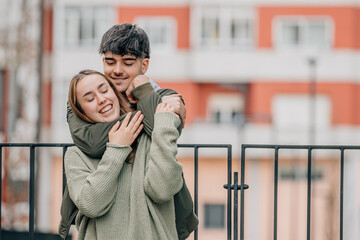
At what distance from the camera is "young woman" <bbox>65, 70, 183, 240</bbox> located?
8.48 ft

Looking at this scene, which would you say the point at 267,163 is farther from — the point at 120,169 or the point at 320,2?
the point at 120,169

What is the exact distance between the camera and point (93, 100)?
8.98 ft

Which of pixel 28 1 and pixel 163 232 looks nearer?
pixel 163 232

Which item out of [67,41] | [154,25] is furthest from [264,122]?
[67,41]

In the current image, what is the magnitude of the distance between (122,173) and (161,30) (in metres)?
21.3

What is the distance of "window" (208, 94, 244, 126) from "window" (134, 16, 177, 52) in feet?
8.81

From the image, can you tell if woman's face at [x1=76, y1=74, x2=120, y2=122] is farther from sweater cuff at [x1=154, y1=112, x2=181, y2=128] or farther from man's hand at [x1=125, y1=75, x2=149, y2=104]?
sweater cuff at [x1=154, y1=112, x2=181, y2=128]

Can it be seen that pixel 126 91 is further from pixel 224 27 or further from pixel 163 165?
pixel 224 27

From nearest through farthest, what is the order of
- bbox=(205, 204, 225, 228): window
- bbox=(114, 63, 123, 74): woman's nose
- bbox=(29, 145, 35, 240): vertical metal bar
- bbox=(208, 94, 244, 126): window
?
1. bbox=(114, 63, 123, 74): woman's nose
2. bbox=(29, 145, 35, 240): vertical metal bar
3. bbox=(208, 94, 244, 126): window
4. bbox=(205, 204, 225, 228): window

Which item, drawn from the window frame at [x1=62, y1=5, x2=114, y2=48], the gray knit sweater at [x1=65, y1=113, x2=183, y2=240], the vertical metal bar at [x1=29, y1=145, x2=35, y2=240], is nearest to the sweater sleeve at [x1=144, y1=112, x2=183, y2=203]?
the gray knit sweater at [x1=65, y1=113, x2=183, y2=240]

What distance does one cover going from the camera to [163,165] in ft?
8.45

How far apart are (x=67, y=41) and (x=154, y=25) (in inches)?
137

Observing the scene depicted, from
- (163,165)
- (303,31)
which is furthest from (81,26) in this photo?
(163,165)

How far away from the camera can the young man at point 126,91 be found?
2701 mm
